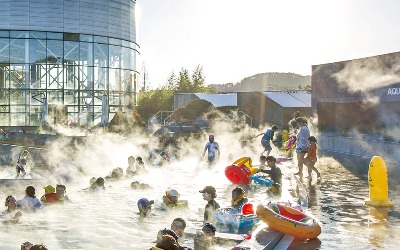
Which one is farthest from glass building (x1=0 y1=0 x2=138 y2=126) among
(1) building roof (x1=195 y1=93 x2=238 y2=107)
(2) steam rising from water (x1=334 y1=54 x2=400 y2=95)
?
(2) steam rising from water (x1=334 y1=54 x2=400 y2=95)

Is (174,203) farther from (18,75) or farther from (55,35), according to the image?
(55,35)

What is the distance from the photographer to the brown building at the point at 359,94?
34750 mm

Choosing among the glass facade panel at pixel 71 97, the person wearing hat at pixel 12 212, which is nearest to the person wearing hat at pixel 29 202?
the person wearing hat at pixel 12 212

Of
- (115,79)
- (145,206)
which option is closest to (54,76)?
(115,79)

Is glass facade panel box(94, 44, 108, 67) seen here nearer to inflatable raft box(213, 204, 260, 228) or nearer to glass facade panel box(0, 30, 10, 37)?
glass facade panel box(0, 30, 10, 37)

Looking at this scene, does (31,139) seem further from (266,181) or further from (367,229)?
(367,229)

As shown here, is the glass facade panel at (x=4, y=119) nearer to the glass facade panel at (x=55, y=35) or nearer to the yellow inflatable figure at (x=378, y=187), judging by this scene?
the glass facade panel at (x=55, y=35)

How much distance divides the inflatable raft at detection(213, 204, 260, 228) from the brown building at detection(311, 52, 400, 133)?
23.0 metres

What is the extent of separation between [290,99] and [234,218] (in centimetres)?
4125

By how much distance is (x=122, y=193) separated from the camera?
2059cm

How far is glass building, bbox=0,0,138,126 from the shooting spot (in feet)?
174

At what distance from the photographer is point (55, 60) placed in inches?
2126

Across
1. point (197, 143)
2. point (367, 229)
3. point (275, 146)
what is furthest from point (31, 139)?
point (367, 229)

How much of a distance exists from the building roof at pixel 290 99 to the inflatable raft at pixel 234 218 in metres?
38.7
